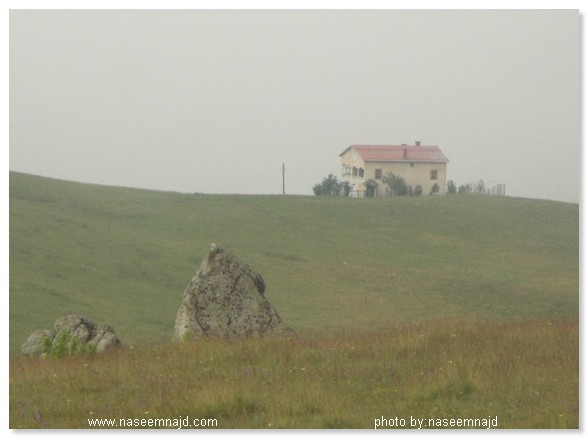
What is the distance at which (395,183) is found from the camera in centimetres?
6016

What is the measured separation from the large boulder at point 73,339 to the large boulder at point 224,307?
1294 mm

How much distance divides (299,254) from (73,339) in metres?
37.3

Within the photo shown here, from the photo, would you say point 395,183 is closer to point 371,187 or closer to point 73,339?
point 371,187

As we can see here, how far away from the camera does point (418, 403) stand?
39.7 feet

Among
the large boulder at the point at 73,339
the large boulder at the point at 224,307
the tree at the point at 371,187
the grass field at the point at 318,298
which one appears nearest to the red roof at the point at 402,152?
the grass field at the point at 318,298

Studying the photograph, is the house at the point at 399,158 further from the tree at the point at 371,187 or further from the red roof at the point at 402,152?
the tree at the point at 371,187

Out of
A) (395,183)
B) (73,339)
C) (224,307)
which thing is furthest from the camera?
(395,183)

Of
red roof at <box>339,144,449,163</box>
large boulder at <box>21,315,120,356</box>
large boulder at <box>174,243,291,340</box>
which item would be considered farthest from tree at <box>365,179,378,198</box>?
large boulder at <box>21,315,120,356</box>

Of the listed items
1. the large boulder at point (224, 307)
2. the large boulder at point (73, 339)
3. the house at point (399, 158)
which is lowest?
the large boulder at point (73, 339)

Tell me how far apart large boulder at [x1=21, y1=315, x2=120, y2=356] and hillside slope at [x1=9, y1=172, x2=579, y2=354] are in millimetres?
7895

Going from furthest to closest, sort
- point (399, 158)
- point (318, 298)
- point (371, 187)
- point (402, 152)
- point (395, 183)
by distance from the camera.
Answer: point (371, 187), point (395, 183), point (318, 298), point (399, 158), point (402, 152)

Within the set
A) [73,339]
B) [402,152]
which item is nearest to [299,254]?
[402,152]

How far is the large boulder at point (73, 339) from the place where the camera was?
1717 cm

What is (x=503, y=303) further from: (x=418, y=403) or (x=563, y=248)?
(x=418, y=403)
